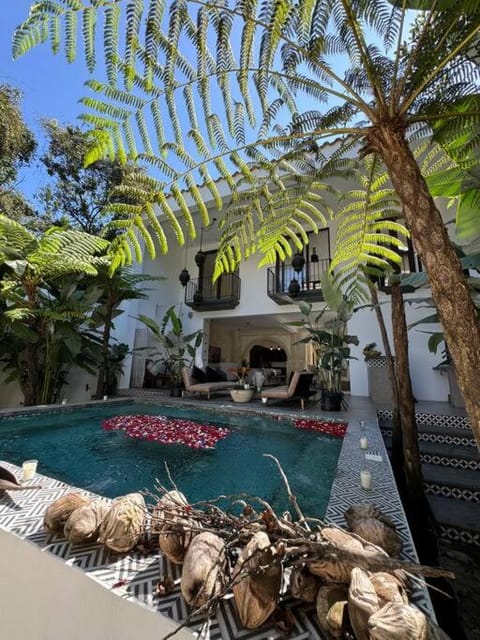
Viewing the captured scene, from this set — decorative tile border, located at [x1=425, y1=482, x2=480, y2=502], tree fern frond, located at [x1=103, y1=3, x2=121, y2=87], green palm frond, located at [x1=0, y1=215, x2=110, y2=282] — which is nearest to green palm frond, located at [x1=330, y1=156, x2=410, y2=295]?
tree fern frond, located at [x1=103, y1=3, x2=121, y2=87]

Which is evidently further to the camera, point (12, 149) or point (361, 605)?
point (12, 149)

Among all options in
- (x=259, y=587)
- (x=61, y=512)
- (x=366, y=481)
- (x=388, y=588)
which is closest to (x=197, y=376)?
(x=366, y=481)

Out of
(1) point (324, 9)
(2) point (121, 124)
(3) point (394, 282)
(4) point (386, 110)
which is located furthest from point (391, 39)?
(3) point (394, 282)

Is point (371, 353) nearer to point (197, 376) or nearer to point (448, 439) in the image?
point (448, 439)

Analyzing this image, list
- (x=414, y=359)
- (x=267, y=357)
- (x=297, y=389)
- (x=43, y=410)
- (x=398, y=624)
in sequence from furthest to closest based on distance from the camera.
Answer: (x=267, y=357)
(x=414, y=359)
(x=297, y=389)
(x=43, y=410)
(x=398, y=624)

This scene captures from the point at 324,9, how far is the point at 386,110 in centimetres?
52

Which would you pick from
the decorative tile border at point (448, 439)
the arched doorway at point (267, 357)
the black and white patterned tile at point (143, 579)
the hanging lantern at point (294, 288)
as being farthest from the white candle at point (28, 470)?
the arched doorway at point (267, 357)

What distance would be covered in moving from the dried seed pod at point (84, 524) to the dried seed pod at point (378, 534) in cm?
95

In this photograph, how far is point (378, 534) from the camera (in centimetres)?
93

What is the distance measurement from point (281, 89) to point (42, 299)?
226 inches

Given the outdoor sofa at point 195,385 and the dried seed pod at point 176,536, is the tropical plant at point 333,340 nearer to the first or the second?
the outdoor sofa at point 195,385

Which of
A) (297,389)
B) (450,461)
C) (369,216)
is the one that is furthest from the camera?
(297,389)

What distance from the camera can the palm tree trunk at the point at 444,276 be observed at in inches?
27.0

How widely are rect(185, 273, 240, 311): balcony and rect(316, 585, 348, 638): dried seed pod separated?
340 inches
